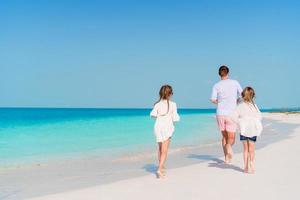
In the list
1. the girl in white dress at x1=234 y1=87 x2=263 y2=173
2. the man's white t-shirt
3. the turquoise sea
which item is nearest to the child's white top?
the girl in white dress at x1=234 y1=87 x2=263 y2=173

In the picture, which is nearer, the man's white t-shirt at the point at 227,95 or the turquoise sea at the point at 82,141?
the man's white t-shirt at the point at 227,95

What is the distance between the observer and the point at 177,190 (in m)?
6.95

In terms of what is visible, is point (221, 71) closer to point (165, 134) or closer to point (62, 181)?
point (165, 134)

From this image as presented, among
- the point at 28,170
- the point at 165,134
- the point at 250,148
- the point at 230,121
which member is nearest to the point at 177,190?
the point at 165,134

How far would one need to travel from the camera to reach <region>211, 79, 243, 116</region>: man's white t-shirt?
370 inches

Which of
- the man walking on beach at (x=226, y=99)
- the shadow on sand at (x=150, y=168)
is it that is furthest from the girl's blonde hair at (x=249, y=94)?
the shadow on sand at (x=150, y=168)

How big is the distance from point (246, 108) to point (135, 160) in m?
4.31

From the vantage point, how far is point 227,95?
30.8 feet

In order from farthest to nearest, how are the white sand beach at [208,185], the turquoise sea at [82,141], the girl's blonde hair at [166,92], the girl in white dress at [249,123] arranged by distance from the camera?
1. the turquoise sea at [82,141]
2. the girl in white dress at [249,123]
3. the girl's blonde hair at [166,92]
4. the white sand beach at [208,185]

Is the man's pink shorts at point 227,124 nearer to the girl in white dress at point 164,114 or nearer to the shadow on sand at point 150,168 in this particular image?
the girl in white dress at point 164,114

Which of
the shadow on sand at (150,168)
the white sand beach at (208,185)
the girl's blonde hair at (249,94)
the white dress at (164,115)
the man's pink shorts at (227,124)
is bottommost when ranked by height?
the shadow on sand at (150,168)

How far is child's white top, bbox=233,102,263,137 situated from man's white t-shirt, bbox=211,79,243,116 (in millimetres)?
698

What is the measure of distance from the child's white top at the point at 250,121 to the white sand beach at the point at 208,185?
2.60 ft

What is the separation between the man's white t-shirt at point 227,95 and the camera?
30.8 ft
